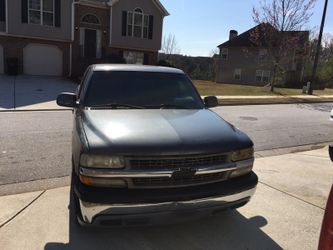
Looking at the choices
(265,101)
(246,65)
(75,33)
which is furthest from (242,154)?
(246,65)

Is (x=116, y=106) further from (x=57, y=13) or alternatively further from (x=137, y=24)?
(x=137, y=24)

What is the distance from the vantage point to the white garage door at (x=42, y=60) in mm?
23469

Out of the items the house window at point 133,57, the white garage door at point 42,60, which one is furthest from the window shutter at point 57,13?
the house window at point 133,57

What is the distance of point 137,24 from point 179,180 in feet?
81.9

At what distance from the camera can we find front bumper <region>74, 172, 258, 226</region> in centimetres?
297

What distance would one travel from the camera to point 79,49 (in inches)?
989

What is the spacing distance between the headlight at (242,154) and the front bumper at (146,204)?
1.11 ft

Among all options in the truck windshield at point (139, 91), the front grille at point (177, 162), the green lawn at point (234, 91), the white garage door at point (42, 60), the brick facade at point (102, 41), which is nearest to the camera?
the front grille at point (177, 162)

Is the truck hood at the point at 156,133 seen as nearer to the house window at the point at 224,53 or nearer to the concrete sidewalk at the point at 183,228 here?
the concrete sidewalk at the point at 183,228

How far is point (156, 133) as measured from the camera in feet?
11.0

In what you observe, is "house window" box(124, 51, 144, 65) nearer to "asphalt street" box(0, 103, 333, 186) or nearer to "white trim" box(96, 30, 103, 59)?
"white trim" box(96, 30, 103, 59)

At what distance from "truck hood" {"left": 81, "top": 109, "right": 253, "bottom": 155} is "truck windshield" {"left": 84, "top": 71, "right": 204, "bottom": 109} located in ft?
0.91

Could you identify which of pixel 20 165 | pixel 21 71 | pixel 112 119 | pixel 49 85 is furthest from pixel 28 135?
pixel 21 71

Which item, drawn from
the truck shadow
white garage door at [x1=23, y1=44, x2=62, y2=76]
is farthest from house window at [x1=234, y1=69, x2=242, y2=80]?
the truck shadow
